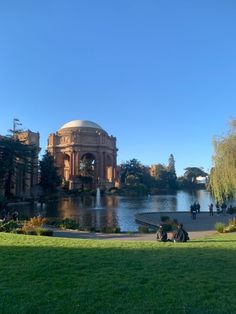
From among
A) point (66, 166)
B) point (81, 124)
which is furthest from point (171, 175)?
point (81, 124)

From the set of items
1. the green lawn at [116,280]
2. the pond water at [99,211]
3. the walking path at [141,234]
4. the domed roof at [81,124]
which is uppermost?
the domed roof at [81,124]

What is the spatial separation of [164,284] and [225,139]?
16.3 metres

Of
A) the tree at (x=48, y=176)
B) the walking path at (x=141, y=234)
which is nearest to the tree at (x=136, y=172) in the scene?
the tree at (x=48, y=176)

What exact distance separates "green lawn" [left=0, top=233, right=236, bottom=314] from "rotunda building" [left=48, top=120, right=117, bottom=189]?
285 feet

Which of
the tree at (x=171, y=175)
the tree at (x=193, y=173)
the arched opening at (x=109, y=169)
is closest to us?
the arched opening at (x=109, y=169)

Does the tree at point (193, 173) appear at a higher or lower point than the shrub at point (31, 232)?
higher

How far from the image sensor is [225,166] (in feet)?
71.2

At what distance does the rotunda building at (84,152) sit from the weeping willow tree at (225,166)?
242 feet

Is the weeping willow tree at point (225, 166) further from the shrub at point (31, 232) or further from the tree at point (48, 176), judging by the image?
the tree at point (48, 176)

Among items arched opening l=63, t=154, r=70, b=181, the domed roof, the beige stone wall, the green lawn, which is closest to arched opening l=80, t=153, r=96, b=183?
the beige stone wall

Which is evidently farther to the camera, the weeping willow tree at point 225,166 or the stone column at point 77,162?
the stone column at point 77,162

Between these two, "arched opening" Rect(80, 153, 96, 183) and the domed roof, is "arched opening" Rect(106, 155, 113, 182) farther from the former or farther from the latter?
the domed roof

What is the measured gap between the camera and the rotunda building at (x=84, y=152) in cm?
10012

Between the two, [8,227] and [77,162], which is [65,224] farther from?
[77,162]
